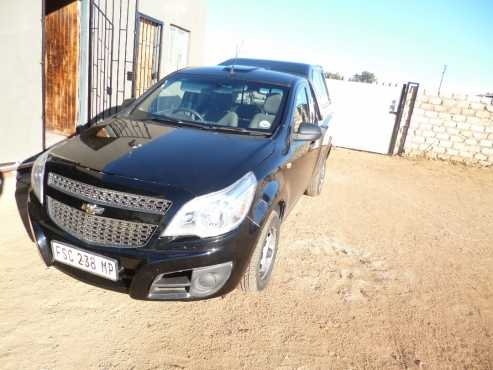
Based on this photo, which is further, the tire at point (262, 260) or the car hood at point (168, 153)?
the tire at point (262, 260)

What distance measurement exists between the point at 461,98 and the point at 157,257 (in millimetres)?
9717

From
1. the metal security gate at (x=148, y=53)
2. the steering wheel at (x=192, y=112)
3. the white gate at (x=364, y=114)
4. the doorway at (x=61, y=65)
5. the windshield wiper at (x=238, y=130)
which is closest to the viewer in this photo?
the windshield wiper at (x=238, y=130)

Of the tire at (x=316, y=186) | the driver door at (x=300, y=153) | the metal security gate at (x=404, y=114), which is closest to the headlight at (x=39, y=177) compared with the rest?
the driver door at (x=300, y=153)

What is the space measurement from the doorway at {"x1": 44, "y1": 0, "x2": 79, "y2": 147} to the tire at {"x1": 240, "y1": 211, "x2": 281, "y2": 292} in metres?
4.79

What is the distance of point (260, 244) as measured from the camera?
8.55ft

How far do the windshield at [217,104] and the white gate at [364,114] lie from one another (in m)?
6.70

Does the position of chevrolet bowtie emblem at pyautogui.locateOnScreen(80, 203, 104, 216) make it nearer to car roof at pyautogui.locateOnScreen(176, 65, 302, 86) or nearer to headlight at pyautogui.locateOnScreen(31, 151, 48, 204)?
headlight at pyautogui.locateOnScreen(31, 151, 48, 204)

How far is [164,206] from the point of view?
2158mm

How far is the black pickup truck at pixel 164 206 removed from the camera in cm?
217

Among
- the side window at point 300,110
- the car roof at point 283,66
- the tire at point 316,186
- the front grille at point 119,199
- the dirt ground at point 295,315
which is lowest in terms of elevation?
the dirt ground at point 295,315

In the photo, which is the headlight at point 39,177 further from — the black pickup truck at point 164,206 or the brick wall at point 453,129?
the brick wall at point 453,129

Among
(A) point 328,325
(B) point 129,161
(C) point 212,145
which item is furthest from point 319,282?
(B) point 129,161

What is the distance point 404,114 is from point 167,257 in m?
9.22

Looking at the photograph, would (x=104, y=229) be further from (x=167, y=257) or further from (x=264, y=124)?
(x=264, y=124)
